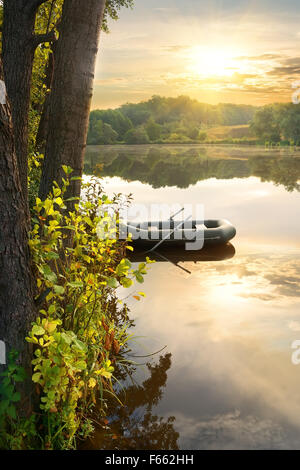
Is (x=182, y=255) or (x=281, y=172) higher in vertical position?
(x=281, y=172)

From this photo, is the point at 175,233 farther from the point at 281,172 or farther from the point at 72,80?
the point at 281,172

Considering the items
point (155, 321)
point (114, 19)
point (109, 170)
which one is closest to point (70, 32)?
point (155, 321)

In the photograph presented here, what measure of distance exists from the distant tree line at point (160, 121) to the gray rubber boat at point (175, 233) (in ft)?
186

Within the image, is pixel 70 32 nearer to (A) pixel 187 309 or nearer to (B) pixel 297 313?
(A) pixel 187 309

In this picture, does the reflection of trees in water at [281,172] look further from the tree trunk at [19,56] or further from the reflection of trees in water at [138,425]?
the tree trunk at [19,56]

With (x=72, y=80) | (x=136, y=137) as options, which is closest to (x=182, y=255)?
(x=72, y=80)

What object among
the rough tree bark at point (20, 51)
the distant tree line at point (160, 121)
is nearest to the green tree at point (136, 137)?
the distant tree line at point (160, 121)

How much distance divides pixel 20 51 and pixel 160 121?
99.1m

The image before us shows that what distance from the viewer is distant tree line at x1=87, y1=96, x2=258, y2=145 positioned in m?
73.2

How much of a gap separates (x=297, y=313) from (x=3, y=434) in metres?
5.80

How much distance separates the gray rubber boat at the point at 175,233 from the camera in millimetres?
11039

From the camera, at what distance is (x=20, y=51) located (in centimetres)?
485

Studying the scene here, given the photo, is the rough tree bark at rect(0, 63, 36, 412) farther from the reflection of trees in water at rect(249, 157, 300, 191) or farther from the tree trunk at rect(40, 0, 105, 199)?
the reflection of trees in water at rect(249, 157, 300, 191)
